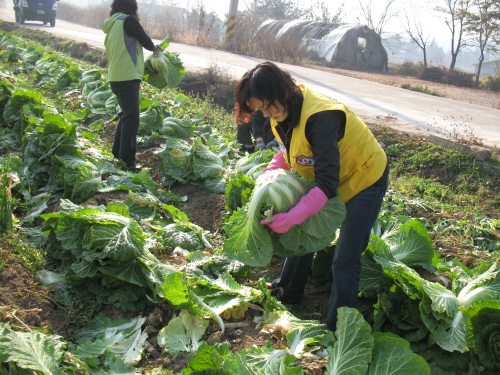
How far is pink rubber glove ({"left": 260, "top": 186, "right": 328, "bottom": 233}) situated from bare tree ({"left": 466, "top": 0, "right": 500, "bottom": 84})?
25765 millimetres

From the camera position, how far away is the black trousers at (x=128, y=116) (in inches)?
206

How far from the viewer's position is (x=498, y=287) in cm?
274

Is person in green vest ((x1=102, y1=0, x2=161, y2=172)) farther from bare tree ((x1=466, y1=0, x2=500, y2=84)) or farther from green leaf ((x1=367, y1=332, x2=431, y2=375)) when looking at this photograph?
bare tree ((x1=466, y1=0, x2=500, y2=84))

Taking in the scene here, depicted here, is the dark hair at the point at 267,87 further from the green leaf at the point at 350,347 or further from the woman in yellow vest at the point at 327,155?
the green leaf at the point at 350,347

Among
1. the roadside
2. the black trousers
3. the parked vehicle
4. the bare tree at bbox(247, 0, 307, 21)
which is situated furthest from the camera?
the bare tree at bbox(247, 0, 307, 21)

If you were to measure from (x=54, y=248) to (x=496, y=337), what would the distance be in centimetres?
333

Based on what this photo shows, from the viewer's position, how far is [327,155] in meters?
2.31

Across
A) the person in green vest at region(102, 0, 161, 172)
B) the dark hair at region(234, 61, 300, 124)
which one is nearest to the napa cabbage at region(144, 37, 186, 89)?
the person in green vest at region(102, 0, 161, 172)

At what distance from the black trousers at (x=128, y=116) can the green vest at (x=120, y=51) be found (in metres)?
0.11

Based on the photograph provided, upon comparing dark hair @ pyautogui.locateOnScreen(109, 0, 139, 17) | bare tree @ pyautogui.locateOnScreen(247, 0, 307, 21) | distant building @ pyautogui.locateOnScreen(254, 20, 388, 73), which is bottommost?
dark hair @ pyautogui.locateOnScreen(109, 0, 139, 17)

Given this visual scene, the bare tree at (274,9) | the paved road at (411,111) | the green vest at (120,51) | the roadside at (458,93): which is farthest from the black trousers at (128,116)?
the bare tree at (274,9)

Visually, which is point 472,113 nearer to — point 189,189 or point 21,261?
point 189,189

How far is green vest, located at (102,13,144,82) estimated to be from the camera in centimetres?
505

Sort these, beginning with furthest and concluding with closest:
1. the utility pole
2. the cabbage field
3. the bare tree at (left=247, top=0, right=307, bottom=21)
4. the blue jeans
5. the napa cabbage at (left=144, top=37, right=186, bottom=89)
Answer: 1. the bare tree at (left=247, top=0, right=307, bottom=21)
2. the utility pole
3. the napa cabbage at (left=144, top=37, right=186, bottom=89)
4. the blue jeans
5. the cabbage field
